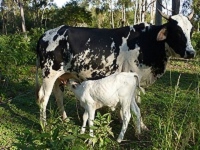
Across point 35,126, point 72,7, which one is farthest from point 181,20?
point 72,7

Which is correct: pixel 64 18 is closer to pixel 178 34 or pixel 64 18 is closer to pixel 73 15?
pixel 73 15

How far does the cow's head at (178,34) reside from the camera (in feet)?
15.7

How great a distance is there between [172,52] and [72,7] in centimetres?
2697

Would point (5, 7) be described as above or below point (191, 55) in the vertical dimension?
above

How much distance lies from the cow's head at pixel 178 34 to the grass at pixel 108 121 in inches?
16.8

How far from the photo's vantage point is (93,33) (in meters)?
5.41

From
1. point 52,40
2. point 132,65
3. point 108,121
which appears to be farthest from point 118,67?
point 108,121

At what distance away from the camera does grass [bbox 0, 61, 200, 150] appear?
2439mm

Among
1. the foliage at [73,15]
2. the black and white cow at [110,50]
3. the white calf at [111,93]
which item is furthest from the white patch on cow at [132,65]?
the foliage at [73,15]

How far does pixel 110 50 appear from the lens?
205 inches

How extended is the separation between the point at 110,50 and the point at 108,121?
231 centimetres

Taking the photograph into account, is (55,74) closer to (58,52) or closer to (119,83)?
(58,52)

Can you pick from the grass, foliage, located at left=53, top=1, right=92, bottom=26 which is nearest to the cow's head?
the grass

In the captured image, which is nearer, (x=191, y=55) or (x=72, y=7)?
(x=191, y=55)
